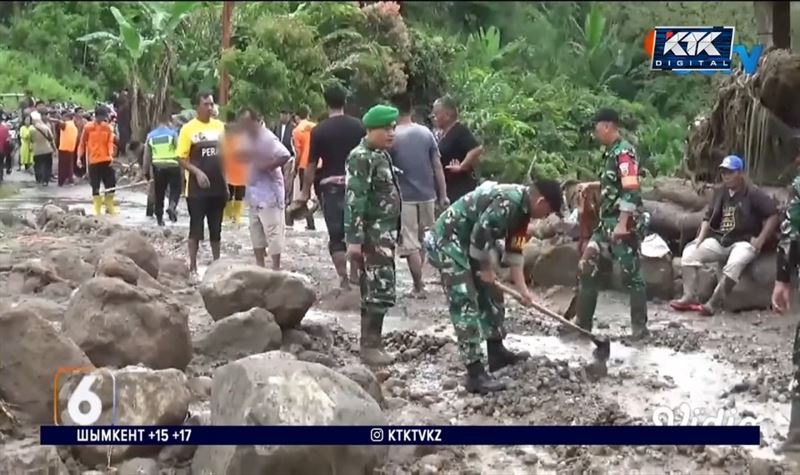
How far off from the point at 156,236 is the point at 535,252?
4.93 ft

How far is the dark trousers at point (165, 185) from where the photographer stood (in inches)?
170

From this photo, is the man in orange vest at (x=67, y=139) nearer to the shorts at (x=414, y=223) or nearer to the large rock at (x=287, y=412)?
the large rock at (x=287, y=412)

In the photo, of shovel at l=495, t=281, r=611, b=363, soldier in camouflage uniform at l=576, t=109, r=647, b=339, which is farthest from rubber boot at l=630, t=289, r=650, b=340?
shovel at l=495, t=281, r=611, b=363

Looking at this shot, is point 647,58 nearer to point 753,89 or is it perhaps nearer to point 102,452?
point 753,89

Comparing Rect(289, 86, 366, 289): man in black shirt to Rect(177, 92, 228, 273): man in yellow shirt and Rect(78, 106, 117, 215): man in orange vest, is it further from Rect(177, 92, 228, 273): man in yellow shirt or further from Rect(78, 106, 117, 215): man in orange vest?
Rect(78, 106, 117, 215): man in orange vest

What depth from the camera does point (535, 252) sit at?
4.84 meters

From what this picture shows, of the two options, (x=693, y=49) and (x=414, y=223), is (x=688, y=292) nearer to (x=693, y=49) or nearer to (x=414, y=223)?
(x=693, y=49)

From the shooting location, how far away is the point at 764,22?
4082mm

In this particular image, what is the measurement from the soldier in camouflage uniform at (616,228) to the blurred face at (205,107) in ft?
4.50

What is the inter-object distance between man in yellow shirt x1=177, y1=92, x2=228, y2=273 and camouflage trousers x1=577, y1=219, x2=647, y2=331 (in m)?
1.43

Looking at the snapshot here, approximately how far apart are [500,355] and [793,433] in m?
1.25

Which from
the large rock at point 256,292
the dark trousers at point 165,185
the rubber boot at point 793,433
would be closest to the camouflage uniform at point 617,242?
the rubber boot at point 793,433

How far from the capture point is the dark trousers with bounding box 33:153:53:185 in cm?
423

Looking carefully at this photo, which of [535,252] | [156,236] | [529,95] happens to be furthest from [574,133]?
[156,236]
